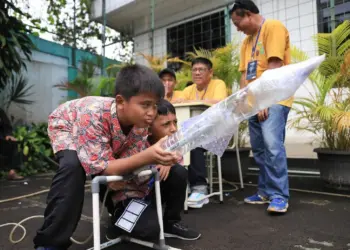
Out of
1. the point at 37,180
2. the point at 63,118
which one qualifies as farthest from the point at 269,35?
the point at 37,180

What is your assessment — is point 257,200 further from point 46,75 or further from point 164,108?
point 46,75

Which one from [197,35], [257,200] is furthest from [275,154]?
[197,35]

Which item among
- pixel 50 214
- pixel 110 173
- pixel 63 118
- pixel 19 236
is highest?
pixel 63 118

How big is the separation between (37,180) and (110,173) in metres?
3.17

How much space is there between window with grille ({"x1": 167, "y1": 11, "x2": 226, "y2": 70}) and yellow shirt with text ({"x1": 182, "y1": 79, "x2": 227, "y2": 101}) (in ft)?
9.94

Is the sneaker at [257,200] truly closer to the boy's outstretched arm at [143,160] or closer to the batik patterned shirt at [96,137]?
the batik patterned shirt at [96,137]

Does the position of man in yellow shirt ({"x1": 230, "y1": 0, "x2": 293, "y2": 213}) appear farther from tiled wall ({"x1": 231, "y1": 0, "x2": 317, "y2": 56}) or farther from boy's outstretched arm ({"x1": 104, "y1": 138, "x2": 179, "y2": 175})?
tiled wall ({"x1": 231, "y1": 0, "x2": 317, "y2": 56})

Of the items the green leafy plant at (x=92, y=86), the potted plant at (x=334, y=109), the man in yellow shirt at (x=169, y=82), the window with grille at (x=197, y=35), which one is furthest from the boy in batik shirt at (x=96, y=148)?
the window with grille at (x=197, y=35)

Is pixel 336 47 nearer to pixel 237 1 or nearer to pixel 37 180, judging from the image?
pixel 237 1

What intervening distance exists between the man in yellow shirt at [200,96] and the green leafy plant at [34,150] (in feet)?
8.99

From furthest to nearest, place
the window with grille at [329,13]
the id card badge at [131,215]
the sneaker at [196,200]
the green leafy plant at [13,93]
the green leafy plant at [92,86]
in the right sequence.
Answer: the green leafy plant at [13,93], the green leafy plant at [92,86], the window with grille at [329,13], the sneaker at [196,200], the id card badge at [131,215]

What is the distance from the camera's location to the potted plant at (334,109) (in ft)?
9.08

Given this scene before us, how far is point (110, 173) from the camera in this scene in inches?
47.4

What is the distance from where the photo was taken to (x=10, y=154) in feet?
13.5
